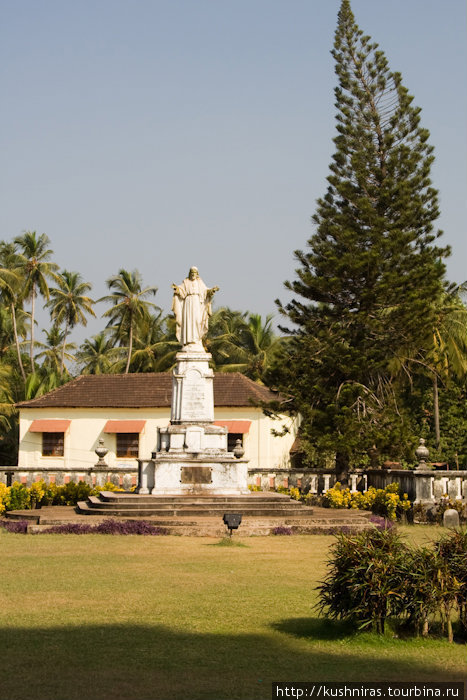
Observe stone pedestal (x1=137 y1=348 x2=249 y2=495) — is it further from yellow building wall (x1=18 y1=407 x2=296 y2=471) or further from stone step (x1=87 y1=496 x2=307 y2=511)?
yellow building wall (x1=18 y1=407 x2=296 y2=471)

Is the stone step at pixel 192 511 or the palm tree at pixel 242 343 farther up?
the palm tree at pixel 242 343

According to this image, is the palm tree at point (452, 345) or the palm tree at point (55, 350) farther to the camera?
the palm tree at point (55, 350)

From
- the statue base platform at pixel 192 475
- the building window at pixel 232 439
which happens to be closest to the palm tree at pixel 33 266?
the building window at pixel 232 439

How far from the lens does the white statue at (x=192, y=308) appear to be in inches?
723

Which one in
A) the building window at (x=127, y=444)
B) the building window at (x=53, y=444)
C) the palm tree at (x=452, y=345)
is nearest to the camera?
the palm tree at (x=452, y=345)

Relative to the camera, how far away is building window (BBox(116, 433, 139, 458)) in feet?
108

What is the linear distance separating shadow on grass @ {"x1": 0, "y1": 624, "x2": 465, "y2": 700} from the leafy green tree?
48.8 ft

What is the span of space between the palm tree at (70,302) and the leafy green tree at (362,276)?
2256 centimetres

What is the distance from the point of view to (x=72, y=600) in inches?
323

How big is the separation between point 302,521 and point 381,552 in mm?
8671

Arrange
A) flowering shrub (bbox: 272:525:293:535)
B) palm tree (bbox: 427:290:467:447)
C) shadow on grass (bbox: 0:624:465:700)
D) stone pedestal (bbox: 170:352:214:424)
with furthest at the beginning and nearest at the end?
1. palm tree (bbox: 427:290:467:447)
2. stone pedestal (bbox: 170:352:214:424)
3. flowering shrub (bbox: 272:525:293:535)
4. shadow on grass (bbox: 0:624:465:700)

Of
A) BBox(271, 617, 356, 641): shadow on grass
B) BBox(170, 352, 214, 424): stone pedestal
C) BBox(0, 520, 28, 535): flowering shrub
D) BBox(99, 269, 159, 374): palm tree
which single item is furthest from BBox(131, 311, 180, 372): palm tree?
BBox(271, 617, 356, 641): shadow on grass

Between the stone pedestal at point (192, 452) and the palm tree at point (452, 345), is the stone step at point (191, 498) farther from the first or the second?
the palm tree at point (452, 345)

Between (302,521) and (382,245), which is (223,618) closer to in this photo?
(302,521)
